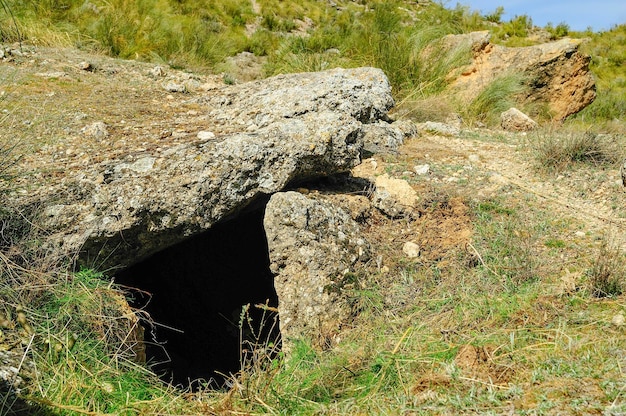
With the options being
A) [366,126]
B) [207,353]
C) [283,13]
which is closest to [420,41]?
[366,126]

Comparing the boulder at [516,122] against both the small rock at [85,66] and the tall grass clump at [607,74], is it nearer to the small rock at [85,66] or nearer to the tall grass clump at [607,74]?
the tall grass clump at [607,74]

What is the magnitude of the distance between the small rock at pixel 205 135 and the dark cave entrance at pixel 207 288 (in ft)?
2.92

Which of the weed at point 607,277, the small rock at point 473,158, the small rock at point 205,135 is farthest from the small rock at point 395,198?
the weed at point 607,277

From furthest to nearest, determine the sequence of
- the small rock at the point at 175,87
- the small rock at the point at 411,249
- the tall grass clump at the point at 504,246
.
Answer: the small rock at the point at 175,87 < the small rock at the point at 411,249 < the tall grass clump at the point at 504,246

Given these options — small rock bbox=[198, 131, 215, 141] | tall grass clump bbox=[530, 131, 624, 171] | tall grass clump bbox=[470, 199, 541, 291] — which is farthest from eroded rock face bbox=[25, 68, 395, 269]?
tall grass clump bbox=[530, 131, 624, 171]

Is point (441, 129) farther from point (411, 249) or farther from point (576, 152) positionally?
point (411, 249)

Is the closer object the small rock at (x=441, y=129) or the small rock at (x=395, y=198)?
the small rock at (x=395, y=198)

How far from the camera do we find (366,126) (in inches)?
194

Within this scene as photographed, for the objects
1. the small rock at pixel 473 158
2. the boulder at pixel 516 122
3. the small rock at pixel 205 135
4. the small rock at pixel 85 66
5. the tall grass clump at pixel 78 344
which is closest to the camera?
the tall grass clump at pixel 78 344

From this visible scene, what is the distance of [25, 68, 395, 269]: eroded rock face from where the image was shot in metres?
3.31

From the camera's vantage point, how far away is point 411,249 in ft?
12.4

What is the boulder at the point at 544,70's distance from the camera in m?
8.01

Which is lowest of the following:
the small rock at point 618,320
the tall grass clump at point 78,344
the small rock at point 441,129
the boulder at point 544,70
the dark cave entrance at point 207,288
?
the dark cave entrance at point 207,288

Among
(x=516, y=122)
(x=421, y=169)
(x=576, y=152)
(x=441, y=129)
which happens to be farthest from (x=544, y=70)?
(x=421, y=169)
